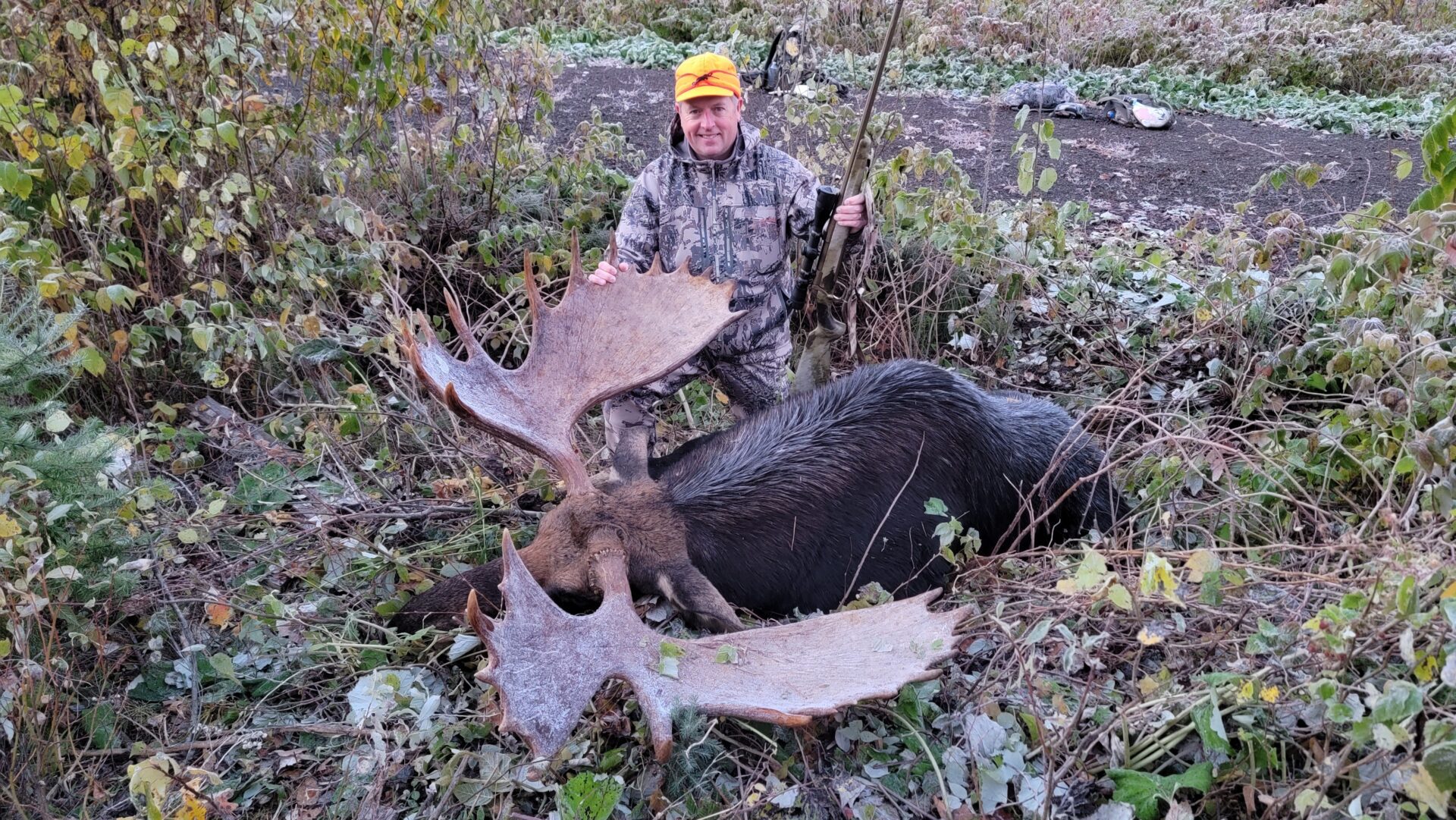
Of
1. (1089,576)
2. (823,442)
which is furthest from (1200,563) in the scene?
(823,442)

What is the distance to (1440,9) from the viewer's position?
12031mm

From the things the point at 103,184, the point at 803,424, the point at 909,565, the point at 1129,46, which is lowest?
the point at 909,565

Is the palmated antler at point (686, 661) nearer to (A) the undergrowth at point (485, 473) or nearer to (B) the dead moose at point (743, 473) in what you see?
(A) the undergrowth at point (485, 473)

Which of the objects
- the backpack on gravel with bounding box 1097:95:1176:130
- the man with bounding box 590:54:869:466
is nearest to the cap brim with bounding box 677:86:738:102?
the man with bounding box 590:54:869:466

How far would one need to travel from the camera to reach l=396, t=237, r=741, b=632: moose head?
10.2 ft

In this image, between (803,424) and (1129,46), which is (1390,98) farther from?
(803,424)

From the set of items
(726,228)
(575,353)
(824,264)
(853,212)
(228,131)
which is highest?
(228,131)

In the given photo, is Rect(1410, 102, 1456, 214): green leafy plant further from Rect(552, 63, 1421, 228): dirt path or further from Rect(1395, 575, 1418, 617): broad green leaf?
Rect(552, 63, 1421, 228): dirt path

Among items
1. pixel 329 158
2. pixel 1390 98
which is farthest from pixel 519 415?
pixel 1390 98

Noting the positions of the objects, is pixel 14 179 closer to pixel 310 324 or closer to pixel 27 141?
pixel 27 141

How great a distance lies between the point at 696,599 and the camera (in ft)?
10.0

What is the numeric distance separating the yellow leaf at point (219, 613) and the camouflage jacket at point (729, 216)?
2105 mm

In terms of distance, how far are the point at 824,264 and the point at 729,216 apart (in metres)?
0.47

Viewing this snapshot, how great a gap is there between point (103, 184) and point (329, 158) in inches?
40.5
